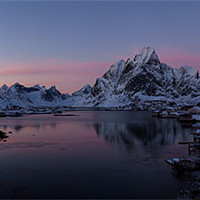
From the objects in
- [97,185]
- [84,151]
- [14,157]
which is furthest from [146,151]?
[14,157]

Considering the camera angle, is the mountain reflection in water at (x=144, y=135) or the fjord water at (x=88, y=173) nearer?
the fjord water at (x=88, y=173)

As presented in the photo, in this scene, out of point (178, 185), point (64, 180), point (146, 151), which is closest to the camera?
point (178, 185)

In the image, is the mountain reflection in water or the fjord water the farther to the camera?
the mountain reflection in water

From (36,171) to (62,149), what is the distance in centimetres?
1257

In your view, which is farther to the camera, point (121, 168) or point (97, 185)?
point (121, 168)

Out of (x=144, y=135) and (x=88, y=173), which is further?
(x=144, y=135)

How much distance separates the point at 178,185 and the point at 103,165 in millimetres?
9874

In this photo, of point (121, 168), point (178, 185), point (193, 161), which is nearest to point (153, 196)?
point (178, 185)

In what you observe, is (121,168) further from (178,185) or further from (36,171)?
(36,171)

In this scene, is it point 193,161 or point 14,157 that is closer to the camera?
point 193,161

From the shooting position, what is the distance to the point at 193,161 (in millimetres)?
26984

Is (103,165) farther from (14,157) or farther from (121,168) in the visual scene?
(14,157)

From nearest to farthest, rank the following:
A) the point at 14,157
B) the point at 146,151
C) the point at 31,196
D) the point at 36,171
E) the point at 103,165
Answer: the point at 31,196
the point at 36,171
the point at 103,165
the point at 14,157
the point at 146,151

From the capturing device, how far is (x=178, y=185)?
71.7 feet
